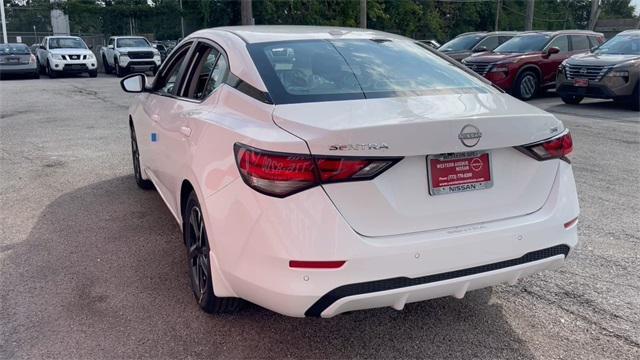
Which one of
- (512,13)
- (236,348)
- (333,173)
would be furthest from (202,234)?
(512,13)

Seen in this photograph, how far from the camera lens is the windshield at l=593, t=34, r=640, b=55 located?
12.7 meters

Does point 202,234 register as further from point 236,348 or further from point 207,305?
point 236,348

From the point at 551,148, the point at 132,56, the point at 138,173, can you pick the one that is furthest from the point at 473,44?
the point at 551,148

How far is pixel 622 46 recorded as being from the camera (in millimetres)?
12984

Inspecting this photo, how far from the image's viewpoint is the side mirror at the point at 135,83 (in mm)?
5134

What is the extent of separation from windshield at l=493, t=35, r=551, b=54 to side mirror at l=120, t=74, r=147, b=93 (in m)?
12.1

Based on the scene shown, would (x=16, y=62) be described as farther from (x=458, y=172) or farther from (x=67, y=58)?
(x=458, y=172)

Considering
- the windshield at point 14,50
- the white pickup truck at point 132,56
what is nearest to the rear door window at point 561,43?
the white pickup truck at point 132,56

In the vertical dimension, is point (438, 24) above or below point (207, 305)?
above

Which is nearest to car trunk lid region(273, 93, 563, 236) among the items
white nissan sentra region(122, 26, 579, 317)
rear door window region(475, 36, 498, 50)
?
white nissan sentra region(122, 26, 579, 317)

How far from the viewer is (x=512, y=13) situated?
167 feet

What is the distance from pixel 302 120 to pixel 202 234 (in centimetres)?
109

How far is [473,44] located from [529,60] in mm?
3649

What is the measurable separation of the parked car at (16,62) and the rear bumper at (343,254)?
2375 cm
